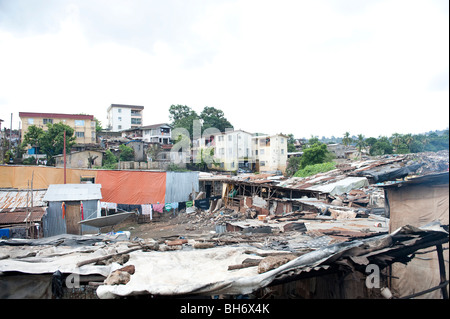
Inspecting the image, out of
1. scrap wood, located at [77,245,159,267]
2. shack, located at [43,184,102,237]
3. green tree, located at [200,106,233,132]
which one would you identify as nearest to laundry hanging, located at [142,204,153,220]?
shack, located at [43,184,102,237]

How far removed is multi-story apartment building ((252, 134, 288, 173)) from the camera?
3928 cm

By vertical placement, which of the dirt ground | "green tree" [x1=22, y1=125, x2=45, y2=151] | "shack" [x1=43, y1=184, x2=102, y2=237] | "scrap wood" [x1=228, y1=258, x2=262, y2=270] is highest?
"green tree" [x1=22, y1=125, x2=45, y2=151]

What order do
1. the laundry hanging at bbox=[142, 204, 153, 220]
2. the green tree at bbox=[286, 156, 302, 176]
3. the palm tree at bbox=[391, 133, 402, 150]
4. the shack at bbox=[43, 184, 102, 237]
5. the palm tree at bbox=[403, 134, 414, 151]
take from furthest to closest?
the palm tree at bbox=[391, 133, 402, 150] → the palm tree at bbox=[403, 134, 414, 151] → the green tree at bbox=[286, 156, 302, 176] → the laundry hanging at bbox=[142, 204, 153, 220] → the shack at bbox=[43, 184, 102, 237]

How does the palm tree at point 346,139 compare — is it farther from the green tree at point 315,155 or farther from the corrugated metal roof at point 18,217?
the corrugated metal roof at point 18,217

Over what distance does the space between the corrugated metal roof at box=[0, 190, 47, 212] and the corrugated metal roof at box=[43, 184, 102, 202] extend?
39 centimetres

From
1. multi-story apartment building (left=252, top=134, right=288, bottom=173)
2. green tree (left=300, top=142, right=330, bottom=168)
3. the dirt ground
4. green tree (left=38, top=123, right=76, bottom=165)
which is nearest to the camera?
the dirt ground

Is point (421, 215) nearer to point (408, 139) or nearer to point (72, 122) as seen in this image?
point (72, 122)

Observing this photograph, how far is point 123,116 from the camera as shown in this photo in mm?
52062

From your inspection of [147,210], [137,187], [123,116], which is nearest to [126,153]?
[137,187]

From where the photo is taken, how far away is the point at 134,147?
35938mm

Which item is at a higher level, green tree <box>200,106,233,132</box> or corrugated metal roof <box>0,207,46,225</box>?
green tree <box>200,106,233,132</box>

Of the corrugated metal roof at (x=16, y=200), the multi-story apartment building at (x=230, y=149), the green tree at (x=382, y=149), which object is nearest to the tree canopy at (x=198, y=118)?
the multi-story apartment building at (x=230, y=149)

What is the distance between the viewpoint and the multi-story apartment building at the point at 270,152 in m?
39.3

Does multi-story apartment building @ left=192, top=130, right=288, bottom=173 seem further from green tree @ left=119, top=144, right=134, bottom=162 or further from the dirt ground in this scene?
the dirt ground
